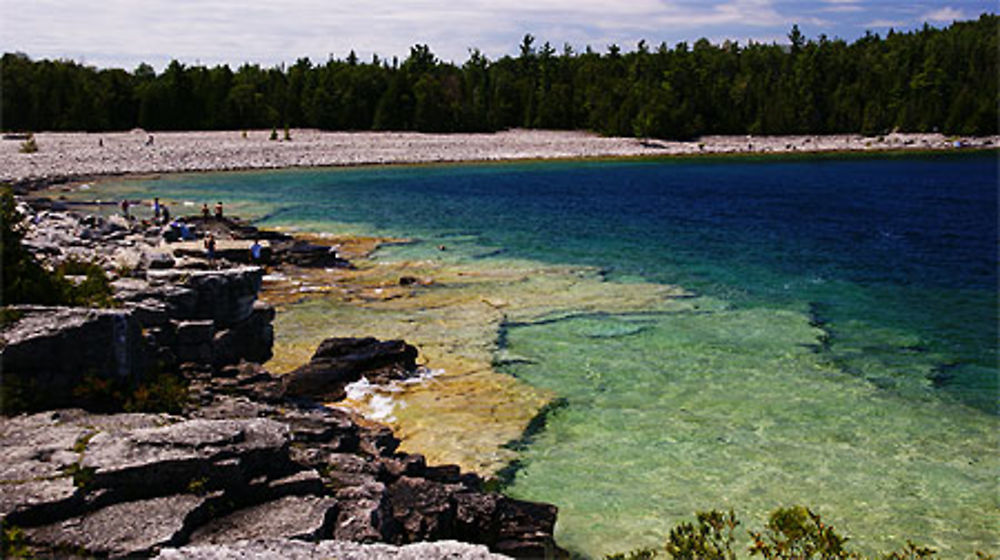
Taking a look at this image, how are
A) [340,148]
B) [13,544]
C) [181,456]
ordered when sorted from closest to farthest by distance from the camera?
1. [13,544]
2. [181,456]
3. [340,148]

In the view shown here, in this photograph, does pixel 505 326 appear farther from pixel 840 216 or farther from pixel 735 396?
pixel 840 216

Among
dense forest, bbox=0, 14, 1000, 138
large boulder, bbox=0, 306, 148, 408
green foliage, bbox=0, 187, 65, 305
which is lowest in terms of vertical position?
large boulder, bbox=0, 306, 148, 408

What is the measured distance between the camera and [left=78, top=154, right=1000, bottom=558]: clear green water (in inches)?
692

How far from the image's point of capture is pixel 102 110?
466 ft

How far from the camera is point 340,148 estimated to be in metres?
127

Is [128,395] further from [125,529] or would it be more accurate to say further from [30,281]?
[125,529]

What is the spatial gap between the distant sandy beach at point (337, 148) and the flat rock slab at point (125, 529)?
7676 cm

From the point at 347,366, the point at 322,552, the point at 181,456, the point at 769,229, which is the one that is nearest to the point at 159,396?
the point at 181,456

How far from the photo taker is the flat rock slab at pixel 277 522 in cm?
1106

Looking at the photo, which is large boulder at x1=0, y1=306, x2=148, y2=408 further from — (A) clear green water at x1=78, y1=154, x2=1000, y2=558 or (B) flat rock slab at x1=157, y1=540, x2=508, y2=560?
(A) clear green water at x1=78, y1=154, x2=1000, y2=558

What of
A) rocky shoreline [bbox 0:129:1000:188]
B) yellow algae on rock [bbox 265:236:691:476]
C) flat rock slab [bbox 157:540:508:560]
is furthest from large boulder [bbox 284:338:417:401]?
rocky shoreline [bbox 0:129:1000:188]

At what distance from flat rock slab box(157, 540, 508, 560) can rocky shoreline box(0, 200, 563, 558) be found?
31mm

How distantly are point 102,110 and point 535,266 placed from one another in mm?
124342

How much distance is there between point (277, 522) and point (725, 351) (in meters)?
19.8
